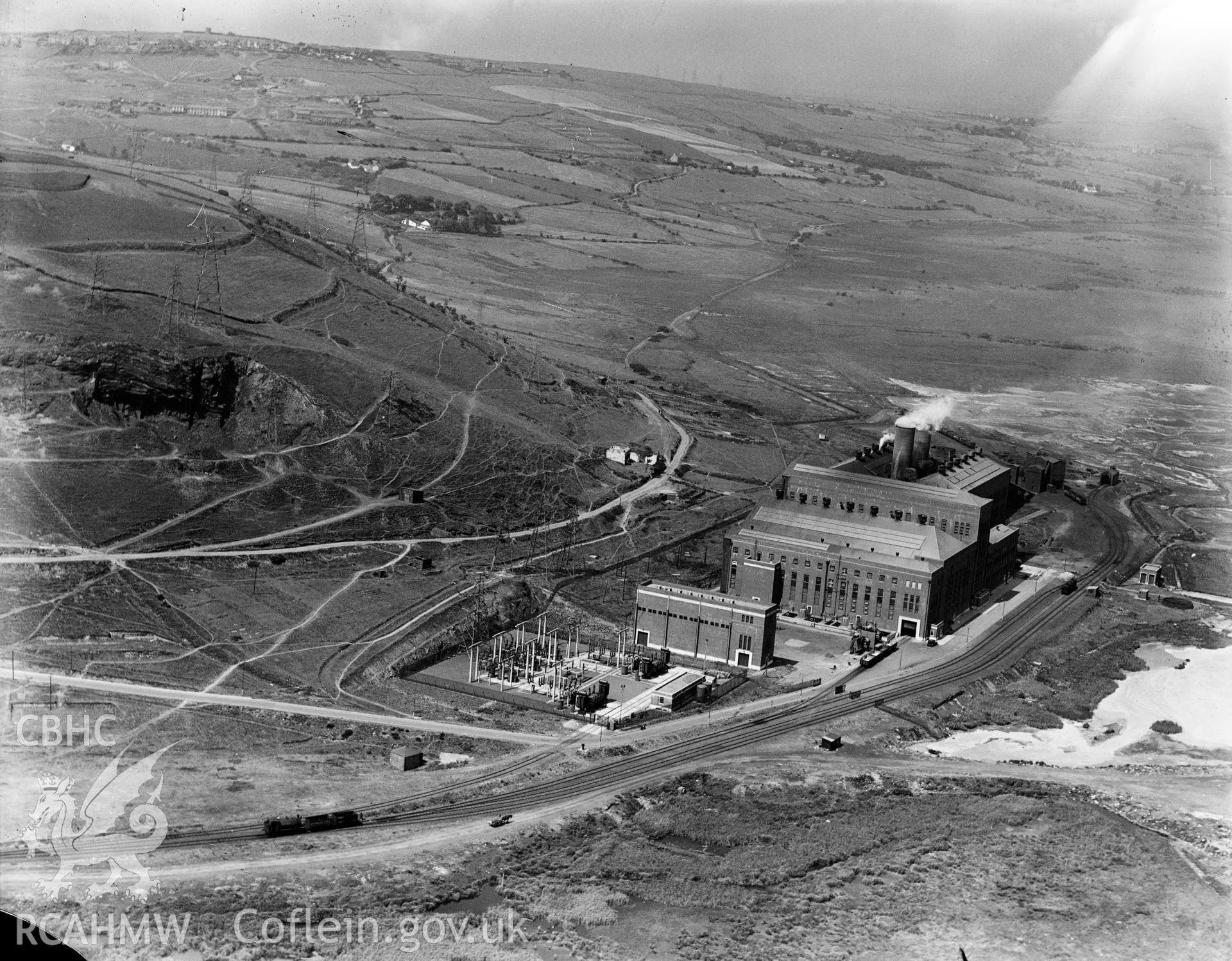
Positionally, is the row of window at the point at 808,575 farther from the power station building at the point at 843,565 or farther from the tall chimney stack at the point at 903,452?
the tall chimney stack at the point at 903,452

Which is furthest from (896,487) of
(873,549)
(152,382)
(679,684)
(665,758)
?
(152,382)

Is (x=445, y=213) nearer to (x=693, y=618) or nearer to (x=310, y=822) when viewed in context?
(x=693, y=618)

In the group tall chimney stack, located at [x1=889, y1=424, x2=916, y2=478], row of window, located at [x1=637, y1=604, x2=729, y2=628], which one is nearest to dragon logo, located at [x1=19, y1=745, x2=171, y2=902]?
row of window, located at [x1=637, y1=604, x2=729, y2=628]

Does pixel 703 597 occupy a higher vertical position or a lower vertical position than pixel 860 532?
lower

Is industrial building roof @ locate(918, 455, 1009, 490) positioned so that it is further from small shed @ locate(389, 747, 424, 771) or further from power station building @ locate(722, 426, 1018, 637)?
small shed @ locate(389, 747, 424, 771)

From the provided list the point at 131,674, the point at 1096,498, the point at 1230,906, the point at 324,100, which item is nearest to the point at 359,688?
the point at 131,674

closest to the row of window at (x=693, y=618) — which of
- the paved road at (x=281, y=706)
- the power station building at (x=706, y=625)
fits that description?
the power station building at (x=706, y=625)

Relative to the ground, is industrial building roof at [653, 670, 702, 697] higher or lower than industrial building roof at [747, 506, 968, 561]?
lower
